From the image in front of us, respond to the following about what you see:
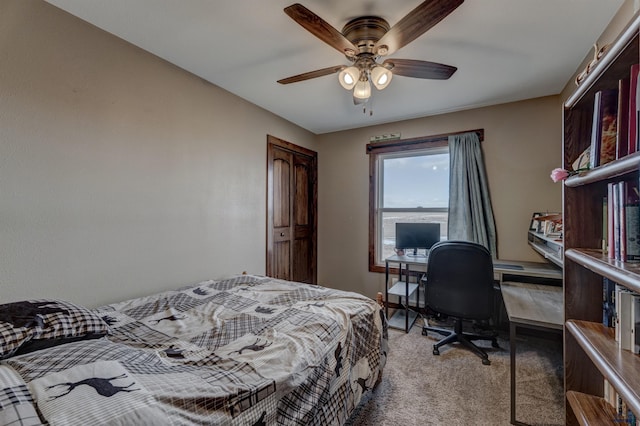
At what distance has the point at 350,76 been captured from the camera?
182cm

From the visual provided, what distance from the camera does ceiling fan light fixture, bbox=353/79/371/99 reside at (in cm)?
193

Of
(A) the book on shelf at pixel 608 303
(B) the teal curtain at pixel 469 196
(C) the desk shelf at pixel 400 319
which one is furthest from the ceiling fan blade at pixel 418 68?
(C) the desk shelf at pixel 400 319

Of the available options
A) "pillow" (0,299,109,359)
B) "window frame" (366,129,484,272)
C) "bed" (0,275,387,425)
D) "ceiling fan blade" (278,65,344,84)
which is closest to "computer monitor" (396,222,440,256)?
"window frame" (366,129,484,272)

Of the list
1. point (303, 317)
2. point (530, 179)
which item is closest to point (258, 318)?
point (303, 317)

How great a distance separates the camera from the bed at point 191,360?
774mm

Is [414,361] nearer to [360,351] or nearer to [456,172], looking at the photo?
[360,351]

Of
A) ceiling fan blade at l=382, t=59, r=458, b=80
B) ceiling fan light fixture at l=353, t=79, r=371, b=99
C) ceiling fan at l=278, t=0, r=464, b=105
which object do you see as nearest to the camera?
ceiling fan at l=278, t=0, r=464, b=105

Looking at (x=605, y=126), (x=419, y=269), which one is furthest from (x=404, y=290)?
(x=605, y=126)

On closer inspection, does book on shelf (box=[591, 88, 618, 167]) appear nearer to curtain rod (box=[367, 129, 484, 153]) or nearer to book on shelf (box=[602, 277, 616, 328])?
book on shelf (box=[602, 277, 616, 328])

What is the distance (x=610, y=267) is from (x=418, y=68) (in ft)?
4.92

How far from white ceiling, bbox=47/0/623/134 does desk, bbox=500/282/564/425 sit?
1835mm

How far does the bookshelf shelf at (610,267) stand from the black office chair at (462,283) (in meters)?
1.03

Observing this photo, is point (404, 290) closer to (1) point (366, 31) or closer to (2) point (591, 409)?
(2) point (591, 409)

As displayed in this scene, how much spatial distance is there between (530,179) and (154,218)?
3629mm
